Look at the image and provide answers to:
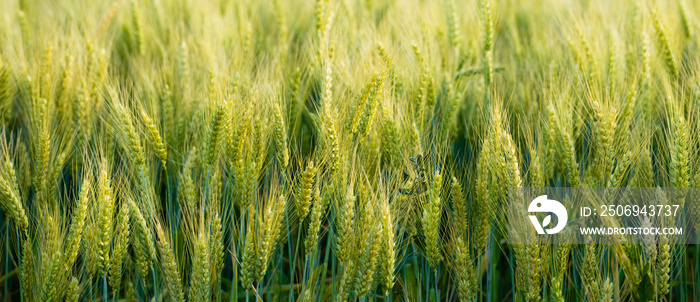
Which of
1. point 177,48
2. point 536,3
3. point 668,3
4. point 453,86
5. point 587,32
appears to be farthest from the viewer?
point 536,3

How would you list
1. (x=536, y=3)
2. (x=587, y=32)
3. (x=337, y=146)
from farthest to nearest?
(x=536, y=3) < (x=587, y=32) < (x=337, y=146)

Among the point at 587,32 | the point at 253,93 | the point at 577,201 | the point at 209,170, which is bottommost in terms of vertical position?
the point at 577,201

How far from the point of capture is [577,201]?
5.12 feet

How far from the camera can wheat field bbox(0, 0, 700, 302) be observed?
1.44 metres

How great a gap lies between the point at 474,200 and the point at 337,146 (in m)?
0.47

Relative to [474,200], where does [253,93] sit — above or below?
above

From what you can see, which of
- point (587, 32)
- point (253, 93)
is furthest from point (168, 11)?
point (587, 32)

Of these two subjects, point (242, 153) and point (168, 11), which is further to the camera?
point (168, 11)

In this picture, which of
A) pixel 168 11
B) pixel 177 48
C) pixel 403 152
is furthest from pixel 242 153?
pixel 168 11

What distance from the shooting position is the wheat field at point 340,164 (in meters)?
1.44

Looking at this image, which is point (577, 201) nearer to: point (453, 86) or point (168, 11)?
point (453, 86)

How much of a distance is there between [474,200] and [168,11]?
2.32 meters

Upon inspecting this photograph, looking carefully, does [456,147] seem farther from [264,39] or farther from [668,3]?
[668,3]

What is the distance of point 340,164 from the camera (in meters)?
1.52
